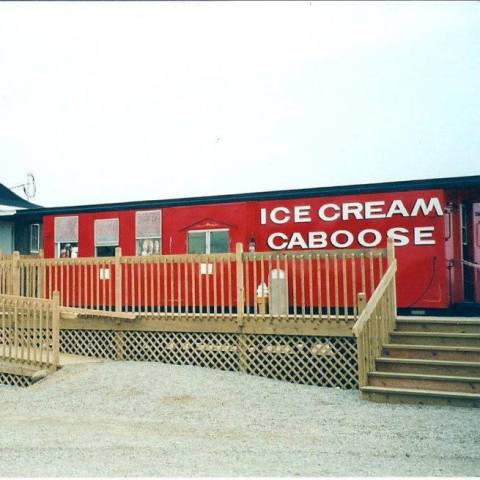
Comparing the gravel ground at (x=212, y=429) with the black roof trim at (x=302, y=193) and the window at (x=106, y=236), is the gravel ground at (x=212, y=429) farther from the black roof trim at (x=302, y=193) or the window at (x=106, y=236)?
the window at (x=106, y=236)

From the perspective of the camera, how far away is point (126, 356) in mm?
11195

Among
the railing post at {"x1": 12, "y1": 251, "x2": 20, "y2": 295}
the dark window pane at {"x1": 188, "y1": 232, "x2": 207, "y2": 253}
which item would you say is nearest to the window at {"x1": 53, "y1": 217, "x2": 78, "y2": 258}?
the railing post at {"x1": 12, "y1": 251, "x2": 20, "y2": 295}

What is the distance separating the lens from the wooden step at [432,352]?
864 cm

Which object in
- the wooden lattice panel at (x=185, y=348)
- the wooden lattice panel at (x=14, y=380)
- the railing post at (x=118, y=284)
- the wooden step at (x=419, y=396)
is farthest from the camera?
the railing post at (x=118, y=284)

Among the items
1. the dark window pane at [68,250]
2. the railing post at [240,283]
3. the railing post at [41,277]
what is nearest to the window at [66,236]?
the dark window pane at [68,250]

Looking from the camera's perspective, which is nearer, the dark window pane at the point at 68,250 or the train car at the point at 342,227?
the train car at the point at 342,227

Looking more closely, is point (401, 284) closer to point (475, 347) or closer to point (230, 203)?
point (475, 347)

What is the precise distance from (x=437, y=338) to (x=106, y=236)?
26.9 feet

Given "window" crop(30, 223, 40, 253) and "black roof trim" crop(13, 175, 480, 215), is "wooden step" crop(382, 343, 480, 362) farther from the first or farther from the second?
"window" crop(30, 223, 40, 253)

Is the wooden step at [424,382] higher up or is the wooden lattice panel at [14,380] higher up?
the wooden step at [424,382]

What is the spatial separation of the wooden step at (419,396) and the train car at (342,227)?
11.3 ft

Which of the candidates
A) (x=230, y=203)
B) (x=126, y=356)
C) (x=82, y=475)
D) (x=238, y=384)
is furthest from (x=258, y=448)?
(x=230, y=203)

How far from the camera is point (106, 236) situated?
14531mm

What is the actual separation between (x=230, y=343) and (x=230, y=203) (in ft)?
11.5
